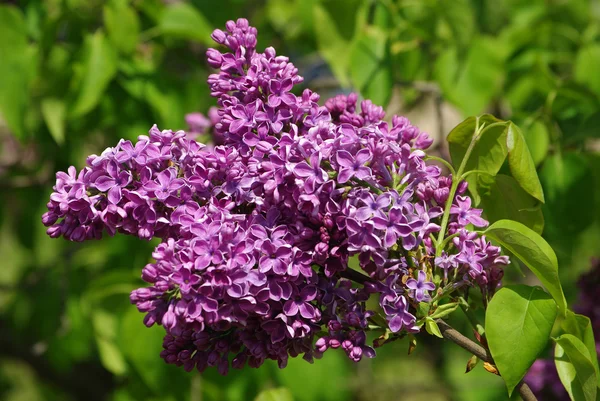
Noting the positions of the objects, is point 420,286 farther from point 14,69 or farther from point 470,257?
point 14,69

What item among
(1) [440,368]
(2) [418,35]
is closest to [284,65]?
(2) [418,35]

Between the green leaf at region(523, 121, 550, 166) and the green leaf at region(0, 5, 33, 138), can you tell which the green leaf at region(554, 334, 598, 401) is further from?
the green leaf at region(0, 5, 33, 138)

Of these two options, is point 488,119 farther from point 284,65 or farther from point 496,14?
point 496,14

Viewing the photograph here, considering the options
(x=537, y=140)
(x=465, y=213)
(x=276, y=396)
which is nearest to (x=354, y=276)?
(x=465, y=213)

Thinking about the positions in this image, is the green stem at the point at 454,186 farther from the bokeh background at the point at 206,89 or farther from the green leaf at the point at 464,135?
the bokeh background at the point at 206,89

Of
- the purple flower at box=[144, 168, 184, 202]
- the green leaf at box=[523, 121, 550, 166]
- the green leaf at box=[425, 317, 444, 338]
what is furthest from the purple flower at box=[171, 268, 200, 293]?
the green leaf at box=[523, 121, 550, 166]
